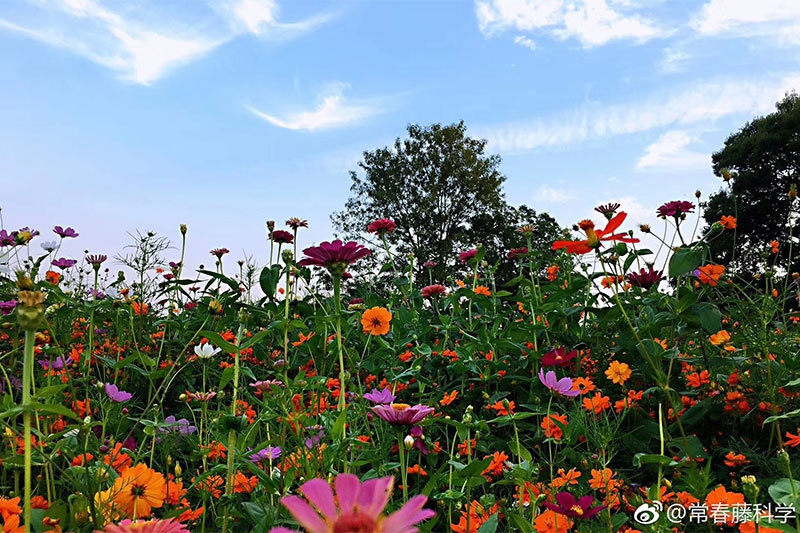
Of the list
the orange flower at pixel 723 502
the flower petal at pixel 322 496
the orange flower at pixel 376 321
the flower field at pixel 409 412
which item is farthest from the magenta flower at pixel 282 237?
the flower petal at pixel 322 496

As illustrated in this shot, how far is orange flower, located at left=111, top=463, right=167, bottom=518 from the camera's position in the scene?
894mm

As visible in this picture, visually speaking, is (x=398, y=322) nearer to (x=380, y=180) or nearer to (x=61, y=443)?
(x=61, y=443)

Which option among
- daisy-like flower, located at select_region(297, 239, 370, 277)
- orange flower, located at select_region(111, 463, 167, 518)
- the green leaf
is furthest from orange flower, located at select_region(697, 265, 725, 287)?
orange flower, located at select_region(111, 463, 167, 518)

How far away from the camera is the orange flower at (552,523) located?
95cm

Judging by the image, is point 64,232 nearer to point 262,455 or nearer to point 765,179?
point 262,455

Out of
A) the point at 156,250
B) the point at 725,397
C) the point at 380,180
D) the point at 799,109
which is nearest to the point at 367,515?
the point at 725,397

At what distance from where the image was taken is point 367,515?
0.27 m

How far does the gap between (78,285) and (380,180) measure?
46.1 feet

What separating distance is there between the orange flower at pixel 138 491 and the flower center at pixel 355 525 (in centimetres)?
75

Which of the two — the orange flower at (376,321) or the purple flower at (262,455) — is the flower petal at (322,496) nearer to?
the purple flower at (262,455)

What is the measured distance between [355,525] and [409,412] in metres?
0.66

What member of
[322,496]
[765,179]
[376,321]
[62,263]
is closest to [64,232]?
[62,263]

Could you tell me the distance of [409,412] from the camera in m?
0.92

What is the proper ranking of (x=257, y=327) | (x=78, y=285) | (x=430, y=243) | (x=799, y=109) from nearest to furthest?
1. (x=257, y=327)
2. (x=78, y=285)
3. (x=799, y=109)
4. (x=430, y=243)
